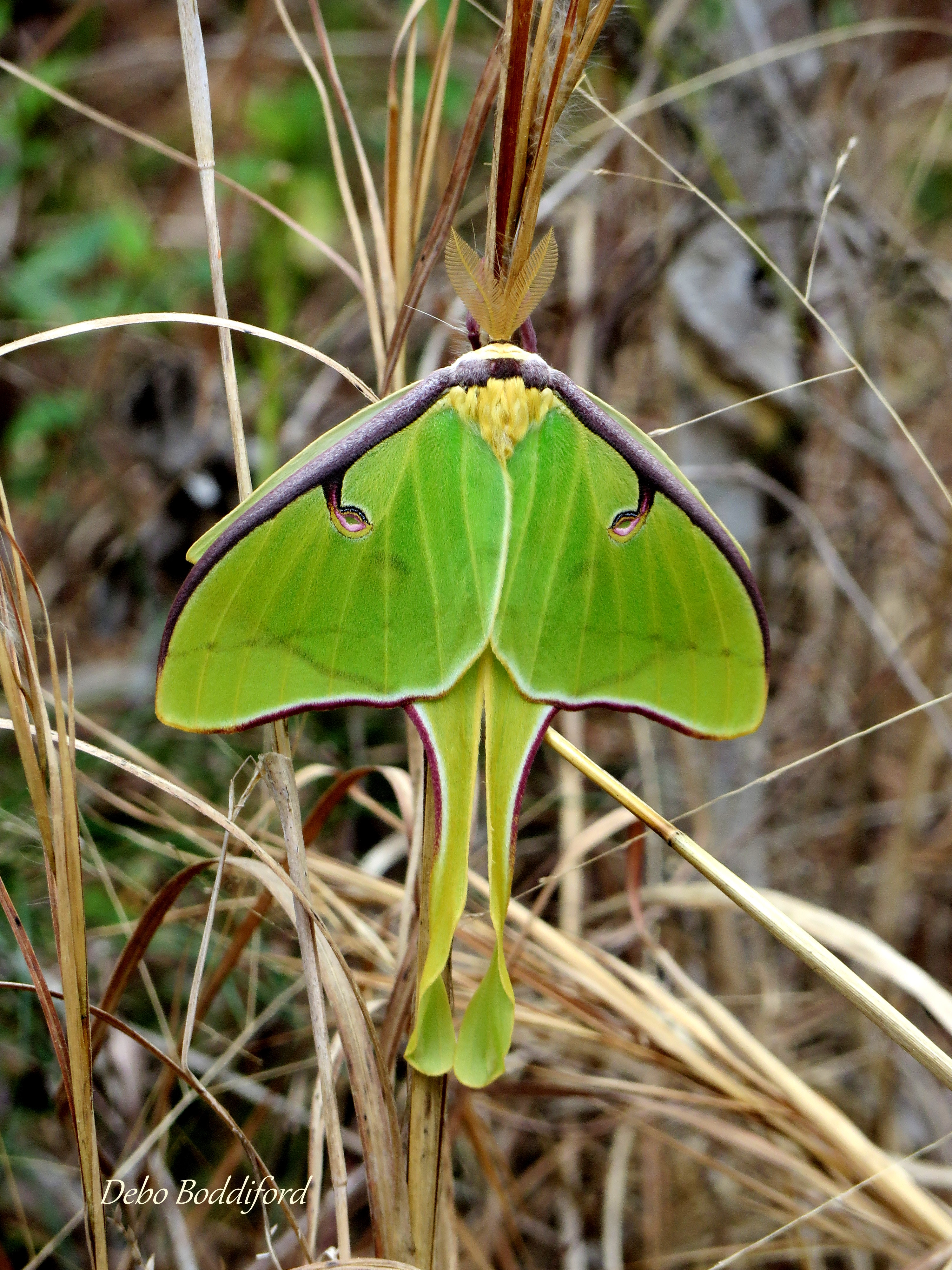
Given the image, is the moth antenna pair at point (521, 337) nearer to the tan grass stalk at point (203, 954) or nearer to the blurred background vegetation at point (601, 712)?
the blurred background vegetation at point (601, 712)

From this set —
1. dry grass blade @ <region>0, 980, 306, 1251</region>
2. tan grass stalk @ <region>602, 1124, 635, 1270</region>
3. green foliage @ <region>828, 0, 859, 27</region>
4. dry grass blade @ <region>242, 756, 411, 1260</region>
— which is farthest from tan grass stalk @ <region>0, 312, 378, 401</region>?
green foliage @ <region>828, 0, 859, 27</region>

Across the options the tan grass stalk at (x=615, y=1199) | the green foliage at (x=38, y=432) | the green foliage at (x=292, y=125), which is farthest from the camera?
the green foliage at (x=292, y=125)

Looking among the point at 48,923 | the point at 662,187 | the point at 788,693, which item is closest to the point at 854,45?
the point at 662,187

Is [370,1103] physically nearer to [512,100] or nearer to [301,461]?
[301,461]

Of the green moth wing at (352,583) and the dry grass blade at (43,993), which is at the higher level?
the green moth wing at (352,583)

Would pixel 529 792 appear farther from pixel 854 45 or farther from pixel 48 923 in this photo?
pixel 854 45

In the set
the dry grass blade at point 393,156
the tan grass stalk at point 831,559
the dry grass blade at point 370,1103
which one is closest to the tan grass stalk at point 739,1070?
the dry grass blade at point 370,1103

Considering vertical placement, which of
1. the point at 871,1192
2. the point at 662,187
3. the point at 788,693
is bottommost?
the point at 871,1192

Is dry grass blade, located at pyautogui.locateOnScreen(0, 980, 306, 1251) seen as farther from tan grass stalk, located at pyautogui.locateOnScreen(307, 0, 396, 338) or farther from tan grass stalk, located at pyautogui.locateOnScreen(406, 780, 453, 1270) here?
tan grass stalk, located at pyautogui.locateOnScreen(307, 0, 396, 338)

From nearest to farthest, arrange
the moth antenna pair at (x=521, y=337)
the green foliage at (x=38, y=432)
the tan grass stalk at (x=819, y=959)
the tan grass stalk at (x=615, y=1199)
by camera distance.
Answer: the tan grass stalk at (x=819, y=959)
the moth antenna pair at (x=521, y=337)
the tan grass stalk at (x=615, y=1199)
the green foliage at (x=38, y=432)
